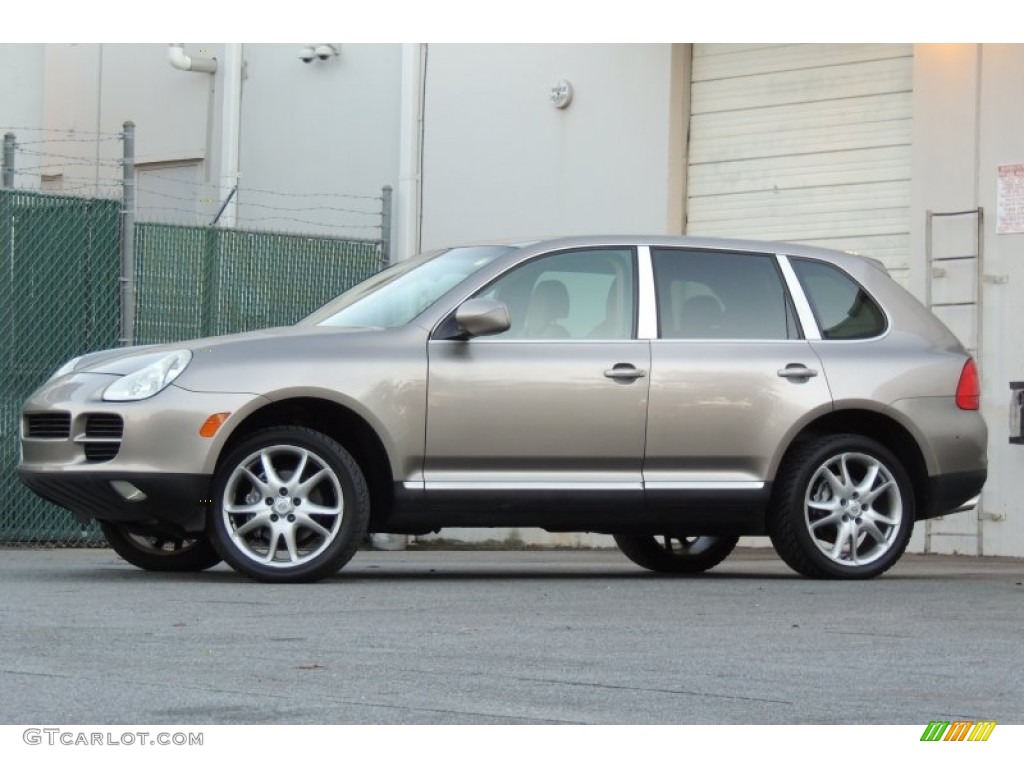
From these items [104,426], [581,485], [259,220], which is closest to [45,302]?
[104,426]

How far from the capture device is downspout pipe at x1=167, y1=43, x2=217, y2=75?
21.5 m

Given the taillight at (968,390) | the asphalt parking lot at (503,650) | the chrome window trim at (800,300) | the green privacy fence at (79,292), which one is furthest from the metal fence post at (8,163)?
the taillight at (968,390)

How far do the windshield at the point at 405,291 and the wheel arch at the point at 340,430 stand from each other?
0.49 metres

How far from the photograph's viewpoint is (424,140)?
757 inches

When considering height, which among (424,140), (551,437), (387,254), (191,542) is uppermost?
(424,140)

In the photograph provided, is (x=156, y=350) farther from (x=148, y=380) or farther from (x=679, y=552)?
(x=679, y=552)

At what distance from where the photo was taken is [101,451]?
908 cm

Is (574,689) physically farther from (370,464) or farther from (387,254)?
(387,254)

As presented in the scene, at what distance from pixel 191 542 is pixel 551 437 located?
2006 mm

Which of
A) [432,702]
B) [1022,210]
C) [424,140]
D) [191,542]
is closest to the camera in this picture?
[432,702]

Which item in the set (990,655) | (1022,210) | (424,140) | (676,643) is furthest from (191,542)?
(424,140)

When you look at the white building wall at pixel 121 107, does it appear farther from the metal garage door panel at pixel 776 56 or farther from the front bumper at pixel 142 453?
the front bumper at pixel 142 453

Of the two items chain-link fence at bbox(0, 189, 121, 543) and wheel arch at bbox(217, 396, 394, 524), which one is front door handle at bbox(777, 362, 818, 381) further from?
chain-link fence at bbox(0, 189, 121, 543)

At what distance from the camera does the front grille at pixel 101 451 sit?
29.7 feet
